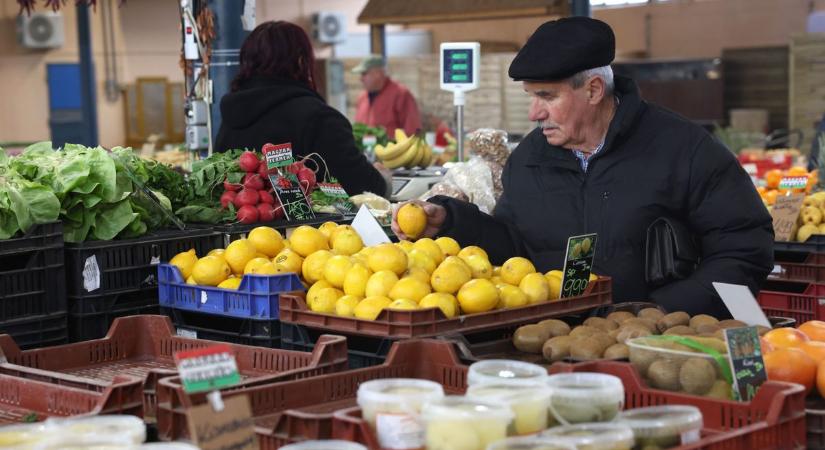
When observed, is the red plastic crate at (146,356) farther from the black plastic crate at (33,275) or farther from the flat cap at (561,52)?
the flat cap at (561,52)

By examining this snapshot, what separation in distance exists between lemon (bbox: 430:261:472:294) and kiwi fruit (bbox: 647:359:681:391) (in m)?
0.70

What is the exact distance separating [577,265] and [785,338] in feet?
1.96

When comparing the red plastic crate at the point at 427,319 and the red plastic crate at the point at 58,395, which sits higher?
the red plastic crate at the point at 427,319

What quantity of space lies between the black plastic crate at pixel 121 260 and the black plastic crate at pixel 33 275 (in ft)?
0.19

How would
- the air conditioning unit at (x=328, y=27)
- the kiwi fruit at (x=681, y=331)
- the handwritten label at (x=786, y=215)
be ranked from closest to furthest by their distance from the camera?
the kiwi fruit at (x=681, y=331)
the handwritten label at (x=786, y=215)
the air conditioning unit at (x=328, y=27)

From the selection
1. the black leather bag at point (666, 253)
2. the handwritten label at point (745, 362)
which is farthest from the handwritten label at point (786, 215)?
the handwritten label at point (745, 362)

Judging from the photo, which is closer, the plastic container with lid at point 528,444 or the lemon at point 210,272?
the plastic container with lid at point 528,444

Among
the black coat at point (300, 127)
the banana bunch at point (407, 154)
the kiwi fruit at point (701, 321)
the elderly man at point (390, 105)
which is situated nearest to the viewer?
the kiwi fruit at point (701, 321)

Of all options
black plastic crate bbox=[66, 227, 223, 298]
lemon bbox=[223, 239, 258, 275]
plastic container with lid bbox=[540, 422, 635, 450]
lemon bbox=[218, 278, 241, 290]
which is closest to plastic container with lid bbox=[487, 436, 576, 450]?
plastic container with lid bbox=[540, 422, 635, 450]

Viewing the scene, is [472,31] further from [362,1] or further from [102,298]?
[102,298]

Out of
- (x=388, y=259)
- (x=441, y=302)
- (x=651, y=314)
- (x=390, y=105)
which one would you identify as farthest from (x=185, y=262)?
(x=390, y=105)

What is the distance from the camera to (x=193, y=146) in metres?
5.89

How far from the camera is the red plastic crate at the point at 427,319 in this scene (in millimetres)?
2549

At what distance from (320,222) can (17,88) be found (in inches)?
466
